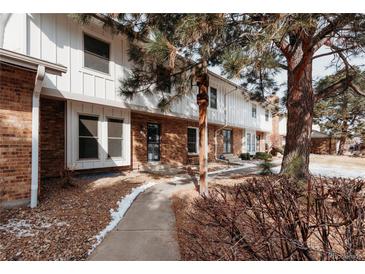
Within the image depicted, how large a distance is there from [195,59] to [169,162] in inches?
263

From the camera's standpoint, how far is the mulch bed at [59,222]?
9.48 feet

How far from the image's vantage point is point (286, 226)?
1709 mm

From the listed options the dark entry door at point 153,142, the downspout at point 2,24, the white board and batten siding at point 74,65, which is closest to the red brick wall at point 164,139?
the dark entry door at point 153,142

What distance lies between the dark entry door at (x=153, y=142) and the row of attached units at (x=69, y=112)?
0.05 metres

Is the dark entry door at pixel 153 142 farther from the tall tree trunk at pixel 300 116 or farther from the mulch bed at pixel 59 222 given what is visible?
the tall tree trunk at pixel 300 116

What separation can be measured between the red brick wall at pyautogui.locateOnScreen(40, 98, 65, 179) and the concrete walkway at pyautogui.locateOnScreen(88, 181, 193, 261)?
371 centimetres

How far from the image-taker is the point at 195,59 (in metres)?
4.96

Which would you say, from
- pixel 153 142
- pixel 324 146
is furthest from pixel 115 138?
pixel 324 146

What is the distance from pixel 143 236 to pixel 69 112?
5342mm

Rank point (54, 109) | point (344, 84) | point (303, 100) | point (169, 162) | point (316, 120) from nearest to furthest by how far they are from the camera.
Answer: point (303, 100), point (344, 84), point (54, 109), point (169, 162), point (316, 120)

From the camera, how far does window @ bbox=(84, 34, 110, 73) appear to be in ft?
23.3

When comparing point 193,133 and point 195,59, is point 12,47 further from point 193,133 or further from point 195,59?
point 193,133

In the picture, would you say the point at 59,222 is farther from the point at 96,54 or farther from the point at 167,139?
the point at 167,139
